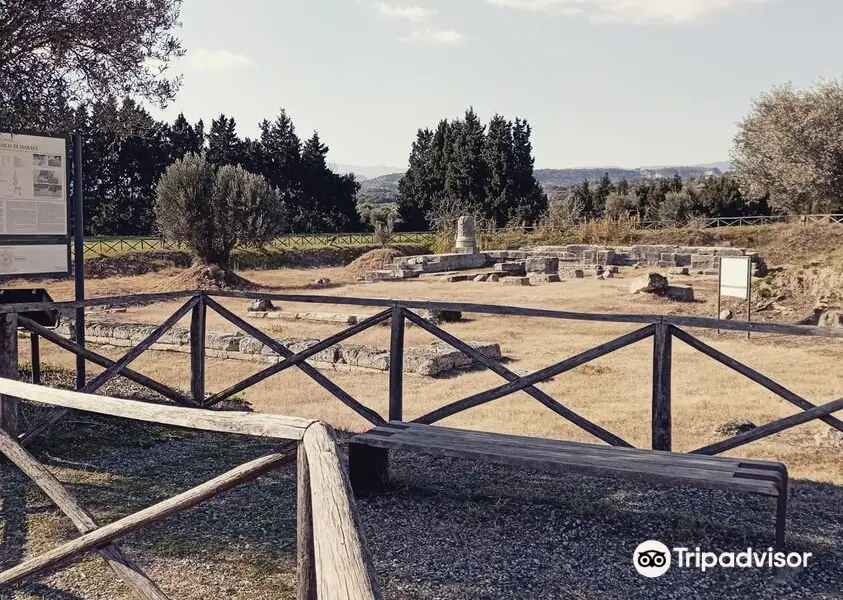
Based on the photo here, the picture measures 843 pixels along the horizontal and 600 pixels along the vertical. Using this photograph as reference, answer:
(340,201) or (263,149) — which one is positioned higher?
(263,149)

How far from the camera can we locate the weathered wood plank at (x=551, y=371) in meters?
5.49

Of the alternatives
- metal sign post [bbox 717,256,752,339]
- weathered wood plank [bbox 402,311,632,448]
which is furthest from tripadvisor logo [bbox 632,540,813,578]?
metal sign post [bbox 717,256,752,339]

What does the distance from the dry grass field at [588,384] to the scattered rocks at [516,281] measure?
21.9 feet

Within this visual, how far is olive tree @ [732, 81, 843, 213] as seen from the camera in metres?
32.1

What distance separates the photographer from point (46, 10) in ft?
24.9

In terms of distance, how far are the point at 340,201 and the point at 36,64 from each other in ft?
131

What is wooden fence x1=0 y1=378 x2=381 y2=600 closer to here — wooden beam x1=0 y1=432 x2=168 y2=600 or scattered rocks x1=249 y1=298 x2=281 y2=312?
wooden beam x1=0 y1=432 x2=168 y2=600

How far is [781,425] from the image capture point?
5.14m

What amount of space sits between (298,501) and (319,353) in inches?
369

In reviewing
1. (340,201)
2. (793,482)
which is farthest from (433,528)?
(340,201)

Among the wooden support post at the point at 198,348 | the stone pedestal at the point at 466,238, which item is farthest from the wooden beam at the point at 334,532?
the stone pedestal at the point at 466,238

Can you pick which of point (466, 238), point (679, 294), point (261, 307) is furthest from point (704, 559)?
point (466, 238)

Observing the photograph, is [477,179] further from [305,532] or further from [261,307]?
[305,532]

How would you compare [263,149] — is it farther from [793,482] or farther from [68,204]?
[793,482]
